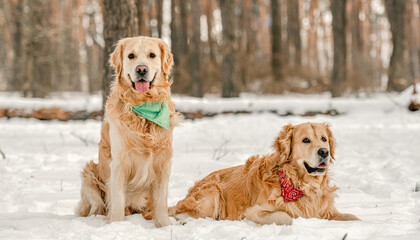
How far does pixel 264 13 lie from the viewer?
1678 inches

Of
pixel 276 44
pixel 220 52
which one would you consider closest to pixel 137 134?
pixel 276 44

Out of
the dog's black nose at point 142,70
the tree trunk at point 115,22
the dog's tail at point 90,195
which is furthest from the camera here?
the tree trunk at point 115,22

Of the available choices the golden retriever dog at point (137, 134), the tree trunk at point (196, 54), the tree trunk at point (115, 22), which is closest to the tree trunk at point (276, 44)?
the tree trunk at point (196, 54)

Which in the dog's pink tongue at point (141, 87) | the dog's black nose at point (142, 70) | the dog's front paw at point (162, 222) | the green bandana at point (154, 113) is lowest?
the dog's front paw at point (162, 222)

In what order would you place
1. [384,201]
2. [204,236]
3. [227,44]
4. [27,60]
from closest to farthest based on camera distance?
[204,236] → [384,201] → [227,44] → [27,60]

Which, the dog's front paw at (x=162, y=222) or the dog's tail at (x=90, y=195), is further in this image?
the dog's tail at (x=90, y=195)

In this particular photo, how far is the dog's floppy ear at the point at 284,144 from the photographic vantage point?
3.46 metres

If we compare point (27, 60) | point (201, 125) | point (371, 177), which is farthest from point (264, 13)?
point (371, 177)

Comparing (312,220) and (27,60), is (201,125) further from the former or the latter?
(27,60)

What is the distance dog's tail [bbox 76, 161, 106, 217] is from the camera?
3.66 metres

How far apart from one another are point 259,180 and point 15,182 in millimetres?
3072

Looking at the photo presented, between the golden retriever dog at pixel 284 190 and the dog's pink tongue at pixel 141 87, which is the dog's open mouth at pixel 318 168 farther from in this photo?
the dog's pink tongue at pixel 141 87

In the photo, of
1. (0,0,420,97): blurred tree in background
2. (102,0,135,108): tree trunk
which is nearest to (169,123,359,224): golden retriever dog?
(102,0,135,108): tree trunk

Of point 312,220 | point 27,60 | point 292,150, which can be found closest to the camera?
point 312,220
